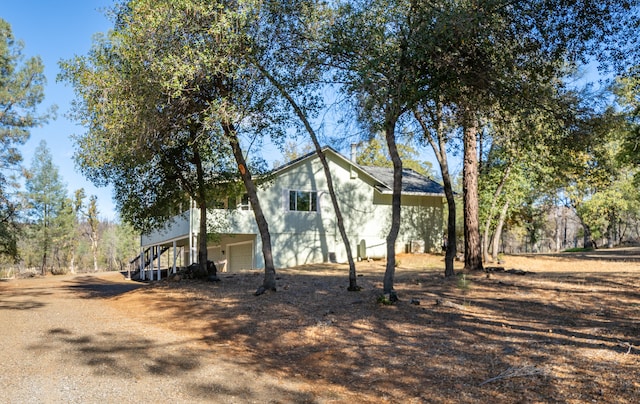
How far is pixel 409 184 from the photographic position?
2997cm

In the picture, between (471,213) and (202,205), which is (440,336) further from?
(202,205)

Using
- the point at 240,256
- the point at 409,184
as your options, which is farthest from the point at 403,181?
the point at 240,256

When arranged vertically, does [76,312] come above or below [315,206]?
below

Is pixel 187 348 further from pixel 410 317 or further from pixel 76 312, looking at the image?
pixel 76 312

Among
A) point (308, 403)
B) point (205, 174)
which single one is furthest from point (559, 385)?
point (205, 174)

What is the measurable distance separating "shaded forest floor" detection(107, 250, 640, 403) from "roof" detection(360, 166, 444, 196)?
1417cm

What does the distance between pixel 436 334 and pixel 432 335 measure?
84 millimetres

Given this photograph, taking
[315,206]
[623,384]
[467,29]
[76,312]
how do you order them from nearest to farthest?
[623,384] < [467,29] < [76,312] < [315,206]

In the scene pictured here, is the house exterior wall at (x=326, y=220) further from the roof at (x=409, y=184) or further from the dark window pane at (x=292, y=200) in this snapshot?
the roof at (x=409, y=184)

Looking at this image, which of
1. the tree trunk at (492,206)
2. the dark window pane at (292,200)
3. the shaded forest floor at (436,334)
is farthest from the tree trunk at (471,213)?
the dark window pane at (292,200)

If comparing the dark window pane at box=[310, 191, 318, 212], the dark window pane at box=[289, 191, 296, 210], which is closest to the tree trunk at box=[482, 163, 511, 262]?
the dark window pane at box=[310, 191, 318, 212]

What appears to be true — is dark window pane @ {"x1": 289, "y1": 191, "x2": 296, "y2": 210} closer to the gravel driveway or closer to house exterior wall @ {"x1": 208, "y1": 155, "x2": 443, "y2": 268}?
house exterior wall @ {"x1": 208, "y1": 155, "x2": 443, "y2": 268}

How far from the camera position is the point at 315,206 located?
27.7 m

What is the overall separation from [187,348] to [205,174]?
924cm
